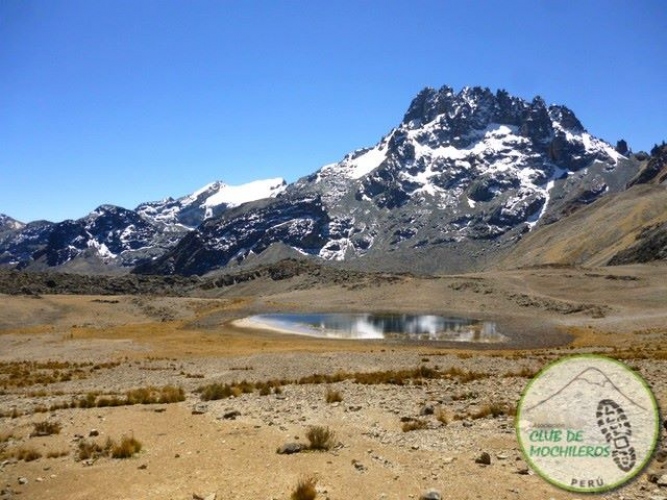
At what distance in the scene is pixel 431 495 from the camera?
466 inches

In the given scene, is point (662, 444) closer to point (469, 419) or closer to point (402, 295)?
point (469, 419)

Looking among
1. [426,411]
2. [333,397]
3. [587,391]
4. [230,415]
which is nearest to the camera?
[587,391]

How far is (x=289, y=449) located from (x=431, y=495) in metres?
4.97

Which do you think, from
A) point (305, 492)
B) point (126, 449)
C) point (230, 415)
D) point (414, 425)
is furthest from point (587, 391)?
point (126, 449)

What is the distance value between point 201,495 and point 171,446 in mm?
4467

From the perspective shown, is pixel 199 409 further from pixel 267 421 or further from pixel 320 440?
pixel 320 440

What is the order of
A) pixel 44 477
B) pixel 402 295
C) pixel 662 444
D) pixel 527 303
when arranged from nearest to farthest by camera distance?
pixel 662 444 < pixel 44 477 < pixel 527 303 < pixel 402 295

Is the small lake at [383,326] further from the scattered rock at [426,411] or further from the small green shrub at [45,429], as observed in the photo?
the small green shrub at [45,429]

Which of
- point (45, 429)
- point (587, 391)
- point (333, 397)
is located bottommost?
point (45, 429)

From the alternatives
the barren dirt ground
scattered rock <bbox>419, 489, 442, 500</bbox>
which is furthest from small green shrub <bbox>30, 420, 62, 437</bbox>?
scattered rock <bbox>419, 489, 442, 500</bbox>

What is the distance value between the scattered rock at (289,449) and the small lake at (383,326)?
50.4 m

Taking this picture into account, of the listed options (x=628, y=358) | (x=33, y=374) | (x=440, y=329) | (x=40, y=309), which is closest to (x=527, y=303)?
(x=440, y=329)

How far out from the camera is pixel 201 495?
42.1 ft

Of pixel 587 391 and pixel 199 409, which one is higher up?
pixel 587 391
